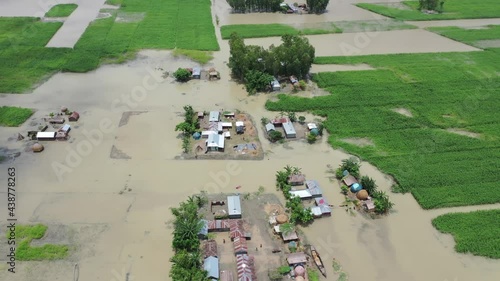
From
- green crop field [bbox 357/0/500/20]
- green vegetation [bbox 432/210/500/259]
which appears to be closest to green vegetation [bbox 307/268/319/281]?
green vegetation [bbox 432/210/500/259]

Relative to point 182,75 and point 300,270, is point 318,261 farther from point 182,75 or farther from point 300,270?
point 182,75

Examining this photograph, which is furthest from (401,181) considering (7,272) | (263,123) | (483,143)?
(7,272)

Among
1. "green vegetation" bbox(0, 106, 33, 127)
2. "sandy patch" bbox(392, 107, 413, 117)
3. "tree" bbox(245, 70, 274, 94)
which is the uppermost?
"tree" bbox(245, 70, 274, 94)

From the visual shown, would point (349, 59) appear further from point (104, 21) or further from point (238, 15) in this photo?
point (104, 21)

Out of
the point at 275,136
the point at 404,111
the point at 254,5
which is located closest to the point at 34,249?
the point at 275,136

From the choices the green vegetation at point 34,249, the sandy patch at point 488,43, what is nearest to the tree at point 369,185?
the green vegetation at point 34,249

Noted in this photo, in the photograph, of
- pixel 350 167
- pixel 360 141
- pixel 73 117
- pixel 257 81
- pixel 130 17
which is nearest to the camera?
pixel 350 167

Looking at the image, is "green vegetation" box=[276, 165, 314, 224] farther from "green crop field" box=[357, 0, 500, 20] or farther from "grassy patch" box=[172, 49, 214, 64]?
"green crop field" box=[357, 0, 500, 20]
